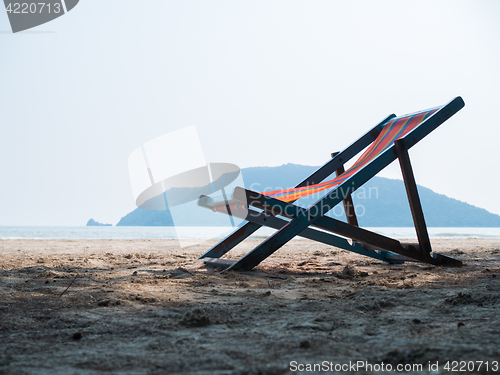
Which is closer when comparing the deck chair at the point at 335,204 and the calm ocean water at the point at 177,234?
the deck chair at the point at 335,204

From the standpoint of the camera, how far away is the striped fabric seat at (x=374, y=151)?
12.2 feet

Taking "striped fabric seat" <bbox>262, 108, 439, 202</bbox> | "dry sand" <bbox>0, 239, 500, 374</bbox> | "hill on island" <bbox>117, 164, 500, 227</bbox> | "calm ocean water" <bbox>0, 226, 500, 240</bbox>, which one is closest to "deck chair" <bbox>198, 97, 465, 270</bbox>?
"striped fabric seat" <bbox>262, 108, 439, 202</bbox>

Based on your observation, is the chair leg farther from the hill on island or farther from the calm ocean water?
the hill on island

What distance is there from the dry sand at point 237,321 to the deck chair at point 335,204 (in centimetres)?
31

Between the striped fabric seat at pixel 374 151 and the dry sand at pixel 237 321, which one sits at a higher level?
the striped fabric seat at pixel 374 151

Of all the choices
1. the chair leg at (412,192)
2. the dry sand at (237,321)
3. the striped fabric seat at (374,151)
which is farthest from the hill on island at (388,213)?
the dry sand at (237,321)

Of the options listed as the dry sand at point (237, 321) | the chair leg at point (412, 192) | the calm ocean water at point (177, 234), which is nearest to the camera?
the dry sand at point (237, 321)

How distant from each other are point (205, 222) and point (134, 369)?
51513mm

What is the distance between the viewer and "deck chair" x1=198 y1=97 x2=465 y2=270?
3.17 metres

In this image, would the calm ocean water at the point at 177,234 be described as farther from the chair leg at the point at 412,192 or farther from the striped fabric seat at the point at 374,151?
the chair leg at the point at 412,192

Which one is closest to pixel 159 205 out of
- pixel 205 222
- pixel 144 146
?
pixel 144 146

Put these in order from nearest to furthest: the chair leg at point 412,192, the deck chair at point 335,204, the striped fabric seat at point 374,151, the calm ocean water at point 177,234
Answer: the deck chair at point 335,204 → the chair leg at point 412,192 → the striped fabric seat at point 374,151 → the calm ocean water at point 177,234

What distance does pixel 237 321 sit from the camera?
193 cm

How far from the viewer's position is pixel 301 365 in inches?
51.1
